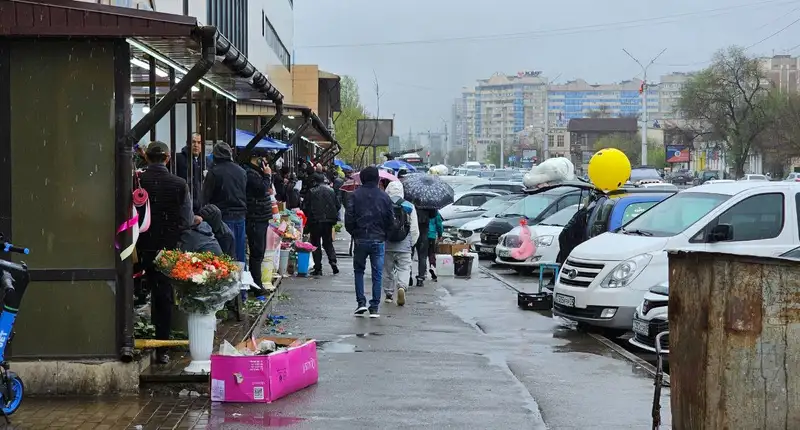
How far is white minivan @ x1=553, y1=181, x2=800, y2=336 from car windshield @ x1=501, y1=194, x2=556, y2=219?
36.2 feet

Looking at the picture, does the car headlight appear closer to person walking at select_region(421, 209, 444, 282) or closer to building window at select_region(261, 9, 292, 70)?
person walking at select_region(421, 209, 444, 282)

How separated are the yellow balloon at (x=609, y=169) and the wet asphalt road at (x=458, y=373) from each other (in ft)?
9.27

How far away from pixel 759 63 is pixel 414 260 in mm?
61525

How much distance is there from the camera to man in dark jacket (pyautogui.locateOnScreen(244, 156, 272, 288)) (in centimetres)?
1410

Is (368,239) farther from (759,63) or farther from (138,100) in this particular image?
(759,63)

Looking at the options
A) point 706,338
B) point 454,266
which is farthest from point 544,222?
point 706,338

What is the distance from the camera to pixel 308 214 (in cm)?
1948

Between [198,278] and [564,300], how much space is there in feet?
18.4

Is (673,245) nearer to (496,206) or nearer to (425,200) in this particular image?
(425,200)

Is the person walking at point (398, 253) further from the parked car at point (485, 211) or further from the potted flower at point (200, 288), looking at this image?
the parked car at point (485, 211)

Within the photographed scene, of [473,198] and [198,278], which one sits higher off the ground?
[473,198]

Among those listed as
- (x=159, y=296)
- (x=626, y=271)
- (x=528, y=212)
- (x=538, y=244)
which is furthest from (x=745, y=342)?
(x=528, y=212)

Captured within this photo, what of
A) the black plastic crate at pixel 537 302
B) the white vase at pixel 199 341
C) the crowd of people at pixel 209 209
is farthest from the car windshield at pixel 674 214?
the white vase at pixel 199 341

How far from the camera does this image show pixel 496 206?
29.7m
